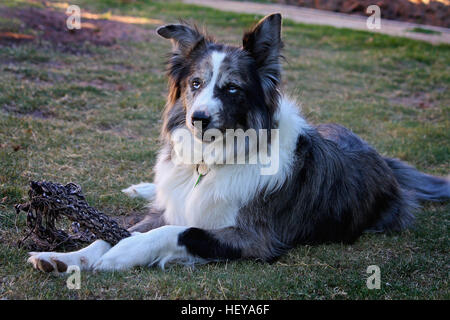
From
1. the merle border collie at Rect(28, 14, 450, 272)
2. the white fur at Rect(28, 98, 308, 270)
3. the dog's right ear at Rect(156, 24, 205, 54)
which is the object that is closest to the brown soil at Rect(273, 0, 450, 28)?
the merle border collie at Rect(28, 14, 450, 272)

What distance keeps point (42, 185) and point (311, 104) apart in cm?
625

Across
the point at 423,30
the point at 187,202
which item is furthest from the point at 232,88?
the point at 423,30

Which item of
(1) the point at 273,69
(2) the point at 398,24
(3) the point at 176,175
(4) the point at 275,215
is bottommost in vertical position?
(4) the point at 275,215

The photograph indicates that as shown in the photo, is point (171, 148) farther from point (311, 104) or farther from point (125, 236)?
point (311, 104)

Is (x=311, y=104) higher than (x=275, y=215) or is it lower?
higher

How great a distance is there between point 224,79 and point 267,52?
50 centimetres

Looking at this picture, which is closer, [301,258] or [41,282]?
[41,282]

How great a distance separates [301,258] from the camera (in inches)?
176

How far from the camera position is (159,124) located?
320 inches

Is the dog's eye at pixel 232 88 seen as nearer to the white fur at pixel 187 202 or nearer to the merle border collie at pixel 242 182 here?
the merle border collie at pixel 242 182

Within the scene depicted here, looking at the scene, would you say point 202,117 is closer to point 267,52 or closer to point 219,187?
point 219,187

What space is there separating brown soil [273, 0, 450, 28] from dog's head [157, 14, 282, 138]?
13.9 m

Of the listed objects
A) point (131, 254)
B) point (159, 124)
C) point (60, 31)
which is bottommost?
point (131, 254)
